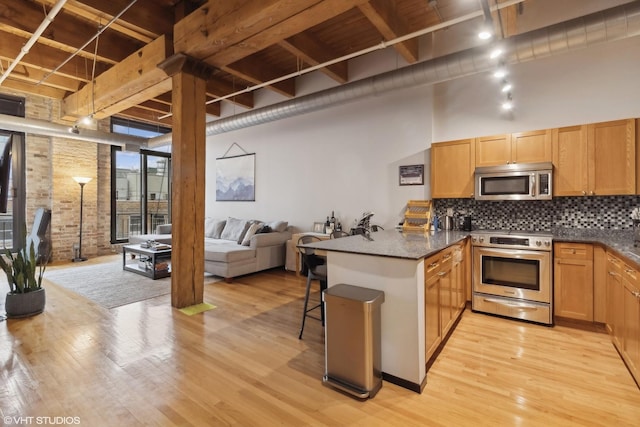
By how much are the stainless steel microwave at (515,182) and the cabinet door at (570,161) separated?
13 centimetres

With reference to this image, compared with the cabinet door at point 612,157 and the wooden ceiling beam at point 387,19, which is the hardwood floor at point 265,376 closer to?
the cabinet door at point 612,157

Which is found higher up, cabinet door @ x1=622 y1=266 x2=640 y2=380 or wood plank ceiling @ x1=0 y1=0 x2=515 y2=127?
wood plank ceiling @ x1=0 y1=0 x2=515 y2=127

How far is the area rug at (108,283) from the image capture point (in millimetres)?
4141

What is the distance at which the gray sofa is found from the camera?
5.01m

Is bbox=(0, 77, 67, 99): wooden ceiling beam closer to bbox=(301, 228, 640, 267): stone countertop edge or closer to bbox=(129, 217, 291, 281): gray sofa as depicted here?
bbox=(129, 217, 291, 281): gray sofa

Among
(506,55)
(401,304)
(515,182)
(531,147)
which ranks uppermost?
(506,55)

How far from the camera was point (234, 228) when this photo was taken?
257 inches

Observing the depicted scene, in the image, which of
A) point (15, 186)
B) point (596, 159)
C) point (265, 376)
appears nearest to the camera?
point (265, 376)

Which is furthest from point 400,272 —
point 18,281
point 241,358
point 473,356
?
point 18,281

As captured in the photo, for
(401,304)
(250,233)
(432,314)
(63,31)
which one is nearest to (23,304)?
(250,233)

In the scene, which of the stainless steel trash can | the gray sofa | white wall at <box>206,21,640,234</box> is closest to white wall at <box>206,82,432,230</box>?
white wall at <box>206,21,640,234</box>

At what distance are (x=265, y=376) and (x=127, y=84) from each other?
439 centimetres

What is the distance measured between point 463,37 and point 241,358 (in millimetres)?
4713

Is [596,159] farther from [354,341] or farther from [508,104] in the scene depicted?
[354,341]
